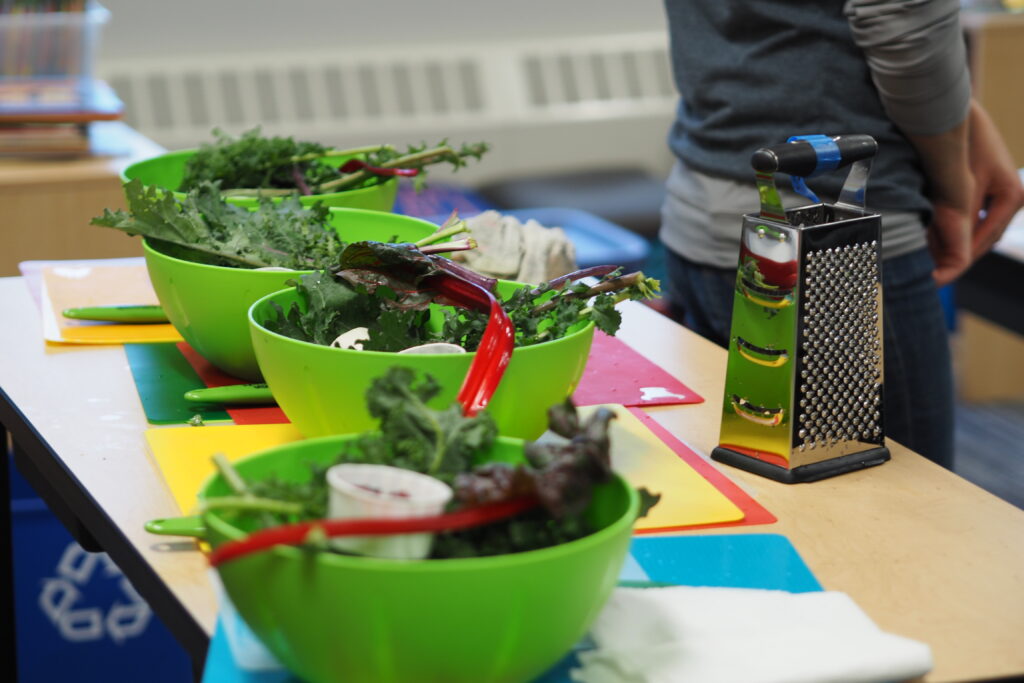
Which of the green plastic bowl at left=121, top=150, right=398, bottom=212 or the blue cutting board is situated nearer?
the blue cutting board

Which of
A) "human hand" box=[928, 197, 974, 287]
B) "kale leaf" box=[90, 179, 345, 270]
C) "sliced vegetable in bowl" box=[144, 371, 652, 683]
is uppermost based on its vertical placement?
"kale leaf" box=[90, 179, 345, 270]

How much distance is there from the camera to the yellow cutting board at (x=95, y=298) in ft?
3.98

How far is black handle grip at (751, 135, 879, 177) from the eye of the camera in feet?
2.92

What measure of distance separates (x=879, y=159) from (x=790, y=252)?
59 cm

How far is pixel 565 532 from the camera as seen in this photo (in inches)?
24.9

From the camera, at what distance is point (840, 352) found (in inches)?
36.6

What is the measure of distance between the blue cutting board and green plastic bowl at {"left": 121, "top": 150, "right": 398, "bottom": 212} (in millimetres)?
592

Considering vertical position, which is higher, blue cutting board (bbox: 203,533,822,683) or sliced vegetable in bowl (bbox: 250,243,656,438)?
sliced vegetable in bowl (bbox: 250,243,656,438)

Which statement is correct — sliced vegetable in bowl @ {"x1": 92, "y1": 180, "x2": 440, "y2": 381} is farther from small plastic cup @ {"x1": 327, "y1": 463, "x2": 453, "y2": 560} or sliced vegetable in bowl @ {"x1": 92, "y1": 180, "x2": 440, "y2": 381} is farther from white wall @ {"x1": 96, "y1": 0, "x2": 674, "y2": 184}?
white wall @ {"x1": 96, "y1": 0, "x2": 674, "y2": 184}

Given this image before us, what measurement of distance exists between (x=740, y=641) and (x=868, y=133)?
0.87 metres

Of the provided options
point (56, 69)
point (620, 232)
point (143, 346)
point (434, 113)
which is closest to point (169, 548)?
point (143, 346)

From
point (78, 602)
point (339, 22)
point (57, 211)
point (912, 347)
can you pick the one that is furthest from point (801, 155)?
point (339, 22)

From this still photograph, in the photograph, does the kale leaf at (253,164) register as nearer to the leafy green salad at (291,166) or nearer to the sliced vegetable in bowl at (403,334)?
the leafy green salad at (291,166)

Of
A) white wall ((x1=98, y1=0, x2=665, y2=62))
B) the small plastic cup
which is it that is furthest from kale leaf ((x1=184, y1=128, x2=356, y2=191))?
white wall ((x1=98, y1=0, x2=665, y2=62))
